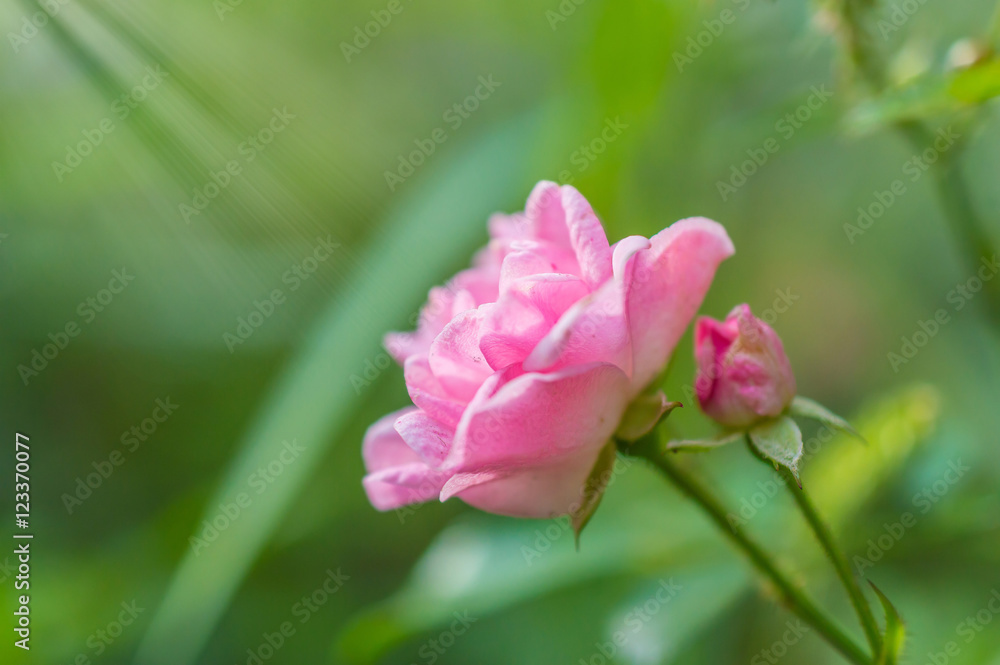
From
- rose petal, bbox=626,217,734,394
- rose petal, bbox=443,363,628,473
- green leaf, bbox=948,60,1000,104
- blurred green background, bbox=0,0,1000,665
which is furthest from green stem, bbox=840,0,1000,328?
rose petal, bbox=443,363,628,473

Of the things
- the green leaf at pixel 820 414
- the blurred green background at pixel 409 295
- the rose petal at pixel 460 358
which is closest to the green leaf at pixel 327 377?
the blurred green background at pixel 409 295

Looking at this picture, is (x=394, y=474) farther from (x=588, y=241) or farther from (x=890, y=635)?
(x=890, y=635)

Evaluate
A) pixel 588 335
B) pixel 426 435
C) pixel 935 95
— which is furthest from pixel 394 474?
pixel 935 95

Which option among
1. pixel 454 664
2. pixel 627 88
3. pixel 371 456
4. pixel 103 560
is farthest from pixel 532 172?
pixel 103 560

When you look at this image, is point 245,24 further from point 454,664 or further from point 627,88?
point 454,664

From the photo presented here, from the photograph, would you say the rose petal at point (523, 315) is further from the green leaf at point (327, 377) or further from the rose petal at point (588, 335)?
the green leaf at point (327, 377)

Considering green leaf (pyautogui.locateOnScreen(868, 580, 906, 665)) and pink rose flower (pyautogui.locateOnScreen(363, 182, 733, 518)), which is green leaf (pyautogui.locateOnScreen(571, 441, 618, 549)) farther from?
green leaf (pyautogui.locateOnScreen(868, 580, 906, 665))
